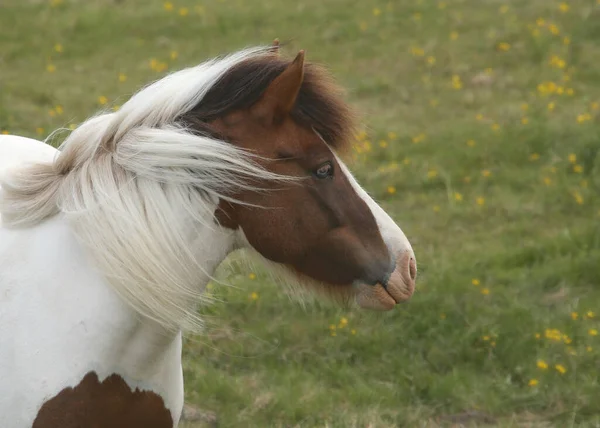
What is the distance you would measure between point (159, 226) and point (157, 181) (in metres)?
0.12

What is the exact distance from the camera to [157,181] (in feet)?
8.84

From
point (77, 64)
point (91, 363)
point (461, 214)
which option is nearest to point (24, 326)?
point (91, 363)

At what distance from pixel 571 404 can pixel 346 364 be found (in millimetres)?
1081

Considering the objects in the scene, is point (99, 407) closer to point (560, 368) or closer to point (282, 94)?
point (282, 94)

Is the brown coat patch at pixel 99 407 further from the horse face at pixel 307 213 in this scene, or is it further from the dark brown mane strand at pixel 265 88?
the dark brown mane strand at pixel 265 88

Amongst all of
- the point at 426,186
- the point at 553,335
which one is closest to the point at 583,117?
the point at 426,186

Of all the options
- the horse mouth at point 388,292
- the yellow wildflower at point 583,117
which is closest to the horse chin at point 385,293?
the horse mouth at point 388,292

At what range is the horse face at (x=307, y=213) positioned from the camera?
8.98 feet

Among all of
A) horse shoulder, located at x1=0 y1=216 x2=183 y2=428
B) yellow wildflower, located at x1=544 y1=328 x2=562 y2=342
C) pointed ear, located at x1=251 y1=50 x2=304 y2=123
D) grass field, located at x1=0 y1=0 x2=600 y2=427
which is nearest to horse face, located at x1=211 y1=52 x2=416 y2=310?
pointed ear, located at x1=251 y1=50 x2=304 y2=123

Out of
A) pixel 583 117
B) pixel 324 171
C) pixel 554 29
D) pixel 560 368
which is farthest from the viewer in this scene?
pixel 554 29

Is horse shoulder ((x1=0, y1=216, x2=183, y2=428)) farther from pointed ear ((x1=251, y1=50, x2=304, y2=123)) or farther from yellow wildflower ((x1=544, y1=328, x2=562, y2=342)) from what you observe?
yellow wildflower ((x1=544, y1=328, x2=562, y2=342))

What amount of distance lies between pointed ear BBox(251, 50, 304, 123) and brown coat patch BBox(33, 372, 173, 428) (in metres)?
0.84

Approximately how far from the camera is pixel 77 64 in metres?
9.24

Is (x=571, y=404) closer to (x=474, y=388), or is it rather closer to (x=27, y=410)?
(x=474, y=388)
